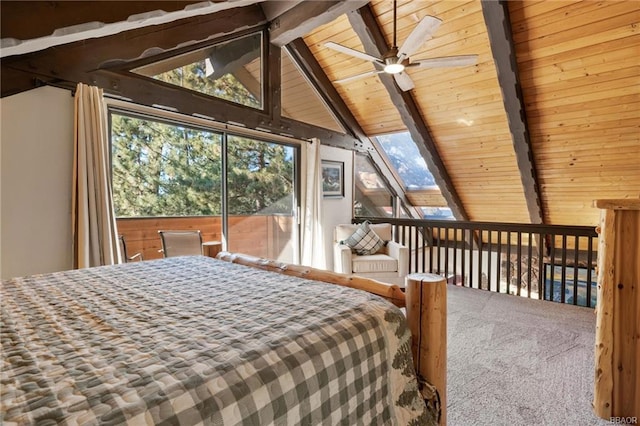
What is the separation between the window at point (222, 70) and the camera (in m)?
3.38

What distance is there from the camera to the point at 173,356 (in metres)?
0.87

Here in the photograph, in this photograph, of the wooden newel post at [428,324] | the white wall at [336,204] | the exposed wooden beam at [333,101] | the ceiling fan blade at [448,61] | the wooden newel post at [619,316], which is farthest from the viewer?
the white wall at [336,204]

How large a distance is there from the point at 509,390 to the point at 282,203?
136 inches

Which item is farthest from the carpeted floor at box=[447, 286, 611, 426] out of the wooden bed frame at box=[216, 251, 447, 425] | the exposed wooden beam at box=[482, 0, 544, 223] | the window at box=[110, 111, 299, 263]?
the window at box=[110, 111, 299, 263]

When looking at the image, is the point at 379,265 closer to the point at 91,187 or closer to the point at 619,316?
the point at 619,316

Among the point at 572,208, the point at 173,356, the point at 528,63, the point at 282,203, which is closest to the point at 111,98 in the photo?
the point at 282,203

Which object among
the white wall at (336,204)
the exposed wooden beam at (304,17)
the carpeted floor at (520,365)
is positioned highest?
the exposed wooden beam at (304,17)

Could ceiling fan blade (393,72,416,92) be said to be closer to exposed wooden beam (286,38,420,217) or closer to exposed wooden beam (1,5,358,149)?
exposed wooden beam (1,5,358,149)

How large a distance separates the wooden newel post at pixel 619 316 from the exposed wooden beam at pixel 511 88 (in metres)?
2.44

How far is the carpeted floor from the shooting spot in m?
1.72

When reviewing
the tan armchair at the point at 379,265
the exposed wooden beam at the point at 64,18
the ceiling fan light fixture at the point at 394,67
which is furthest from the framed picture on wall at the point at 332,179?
the exposed wooden beam at the point at 64,18

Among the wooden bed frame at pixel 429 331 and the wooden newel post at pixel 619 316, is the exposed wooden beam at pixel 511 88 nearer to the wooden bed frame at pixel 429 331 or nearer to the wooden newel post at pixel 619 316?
the wooden newel post at pixel 619 316

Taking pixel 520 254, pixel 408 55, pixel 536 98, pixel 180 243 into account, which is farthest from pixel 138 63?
pixel 520 254

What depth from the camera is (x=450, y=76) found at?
4.20 m
